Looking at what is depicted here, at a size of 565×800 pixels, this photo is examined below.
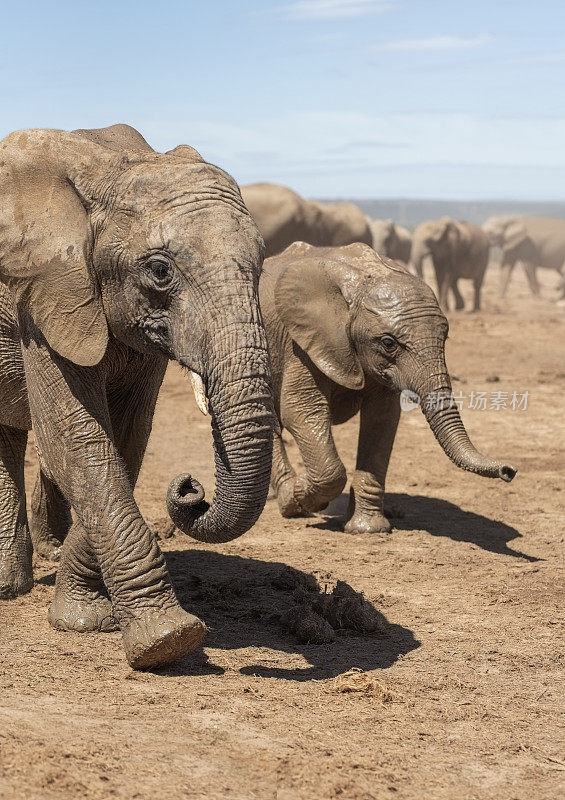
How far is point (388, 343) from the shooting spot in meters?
7.51

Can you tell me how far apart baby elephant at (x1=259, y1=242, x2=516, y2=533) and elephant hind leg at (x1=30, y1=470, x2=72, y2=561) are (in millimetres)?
1750

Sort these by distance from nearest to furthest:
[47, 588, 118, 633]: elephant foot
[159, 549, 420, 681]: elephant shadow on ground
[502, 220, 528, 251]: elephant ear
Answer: [159, 549, 420, 681]: elephant shadow on ground
[47, 588, 118, 633]: elephant foot
[502, 220, 528, 251]: elephant ear

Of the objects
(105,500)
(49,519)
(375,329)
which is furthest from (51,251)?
(375,329)

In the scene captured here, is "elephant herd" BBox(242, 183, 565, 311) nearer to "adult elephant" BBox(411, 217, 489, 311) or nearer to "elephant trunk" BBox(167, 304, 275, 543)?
"adult elephant" BBox(411, 217, 489, 311)

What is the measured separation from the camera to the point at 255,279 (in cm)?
454

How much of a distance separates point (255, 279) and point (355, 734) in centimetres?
183

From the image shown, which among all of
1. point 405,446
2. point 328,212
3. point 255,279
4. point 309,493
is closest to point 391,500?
point 309,493

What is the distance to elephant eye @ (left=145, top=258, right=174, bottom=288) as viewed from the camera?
14.8ft

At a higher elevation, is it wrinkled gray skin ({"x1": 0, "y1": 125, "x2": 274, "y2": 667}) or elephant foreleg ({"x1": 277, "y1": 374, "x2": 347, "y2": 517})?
wrinkled gray skin ({"x1": 0, "y1": 125, "x2": 274, "y2": 667})

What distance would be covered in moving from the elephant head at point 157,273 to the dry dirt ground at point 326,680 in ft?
2.57

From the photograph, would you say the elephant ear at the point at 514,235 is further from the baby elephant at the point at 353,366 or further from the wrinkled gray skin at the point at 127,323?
the wrinkled gray skin at the point at 127,323

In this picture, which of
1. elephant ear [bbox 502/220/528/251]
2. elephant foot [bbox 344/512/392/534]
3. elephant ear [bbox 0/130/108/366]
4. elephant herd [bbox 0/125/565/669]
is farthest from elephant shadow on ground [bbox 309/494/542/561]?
elephant ear [bbox 502/220/528/251]

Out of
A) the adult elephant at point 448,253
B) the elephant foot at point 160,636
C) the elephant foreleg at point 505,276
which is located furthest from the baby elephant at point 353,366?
the elephant foreleg at point 505,276

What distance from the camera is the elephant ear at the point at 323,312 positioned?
25.6ft
